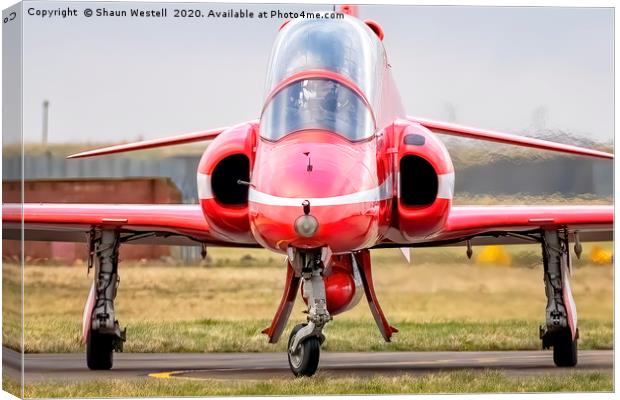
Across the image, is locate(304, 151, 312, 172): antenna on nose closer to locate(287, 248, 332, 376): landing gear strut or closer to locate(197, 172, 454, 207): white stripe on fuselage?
locate(197, 172, 454, 207): white stripe on fuselage

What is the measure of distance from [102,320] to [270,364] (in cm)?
205

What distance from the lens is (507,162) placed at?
17938mm

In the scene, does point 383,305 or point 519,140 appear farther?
point 383,305

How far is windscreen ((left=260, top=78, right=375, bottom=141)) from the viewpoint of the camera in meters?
14.6

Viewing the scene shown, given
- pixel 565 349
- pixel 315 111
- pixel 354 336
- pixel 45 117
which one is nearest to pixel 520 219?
pixel 565 349

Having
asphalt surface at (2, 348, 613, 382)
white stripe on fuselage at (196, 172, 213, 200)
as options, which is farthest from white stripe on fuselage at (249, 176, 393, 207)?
asphalt surface at (2, 348, 613, 382)

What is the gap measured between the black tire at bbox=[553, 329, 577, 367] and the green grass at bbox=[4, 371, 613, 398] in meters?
1.54

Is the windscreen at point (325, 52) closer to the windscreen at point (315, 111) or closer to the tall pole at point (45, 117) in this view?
the windscreen at point (315, 111)

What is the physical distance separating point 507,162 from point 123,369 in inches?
200

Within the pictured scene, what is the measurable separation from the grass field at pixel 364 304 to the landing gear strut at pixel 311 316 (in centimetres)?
354

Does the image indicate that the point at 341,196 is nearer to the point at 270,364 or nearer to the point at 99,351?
the point at 270,364

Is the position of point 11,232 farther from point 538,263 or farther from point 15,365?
point 538,263

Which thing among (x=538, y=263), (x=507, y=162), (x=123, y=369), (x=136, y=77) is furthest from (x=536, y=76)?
(x=123, y=369)

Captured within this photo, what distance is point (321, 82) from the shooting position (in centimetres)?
1480
